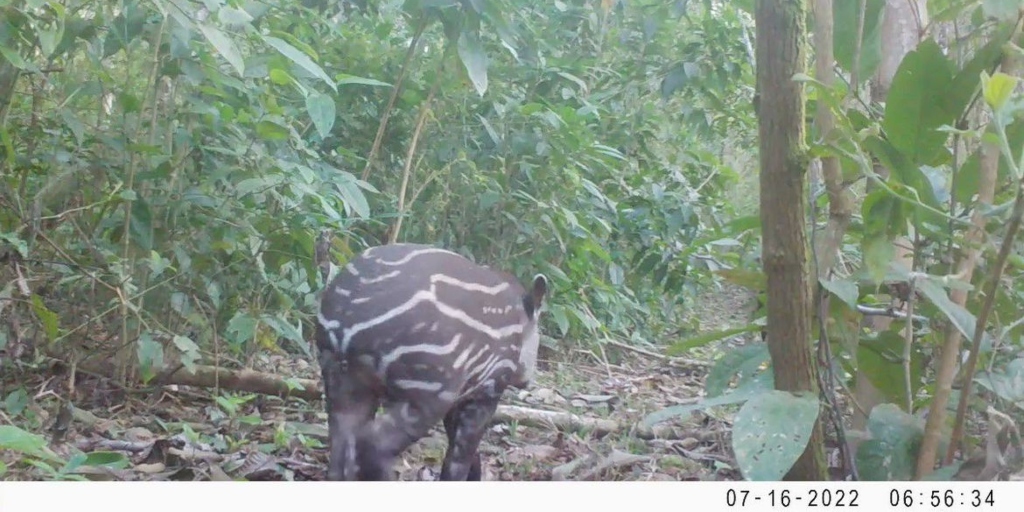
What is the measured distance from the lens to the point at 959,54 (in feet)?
4.58

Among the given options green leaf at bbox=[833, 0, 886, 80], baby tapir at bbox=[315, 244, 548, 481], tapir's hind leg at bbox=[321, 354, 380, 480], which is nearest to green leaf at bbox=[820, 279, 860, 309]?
green leaf at bbox=[833, 0, 886, 80]

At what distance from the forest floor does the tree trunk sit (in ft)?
0.80

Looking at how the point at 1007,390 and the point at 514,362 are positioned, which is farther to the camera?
the point at 514,362

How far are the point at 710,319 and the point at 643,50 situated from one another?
869 mm

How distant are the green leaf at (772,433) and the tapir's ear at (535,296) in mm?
452

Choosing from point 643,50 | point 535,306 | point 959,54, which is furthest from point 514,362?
point 643,50

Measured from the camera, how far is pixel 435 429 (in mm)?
1487

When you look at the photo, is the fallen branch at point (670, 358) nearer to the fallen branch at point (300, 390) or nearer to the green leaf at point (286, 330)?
the fallen branch at point (300, 390)

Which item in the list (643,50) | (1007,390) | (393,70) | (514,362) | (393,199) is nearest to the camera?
(1007,390)

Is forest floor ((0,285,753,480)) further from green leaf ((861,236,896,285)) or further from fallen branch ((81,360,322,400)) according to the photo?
green leaf ((861,236,896,285))

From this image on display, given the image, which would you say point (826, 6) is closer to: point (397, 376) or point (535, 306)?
point (535, 306)

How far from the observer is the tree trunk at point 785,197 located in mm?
1212

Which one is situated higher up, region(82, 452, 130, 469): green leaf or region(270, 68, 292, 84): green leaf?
region(270, 68, 292, 84): green leaf

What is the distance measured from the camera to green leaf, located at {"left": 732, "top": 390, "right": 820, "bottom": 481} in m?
1.16
